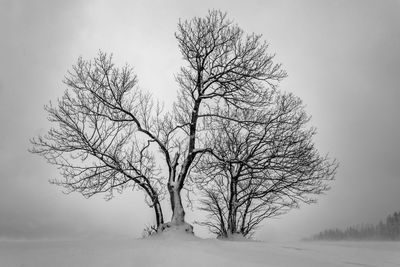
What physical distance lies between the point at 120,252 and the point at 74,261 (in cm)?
85

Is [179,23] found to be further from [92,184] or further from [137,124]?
[92,184]

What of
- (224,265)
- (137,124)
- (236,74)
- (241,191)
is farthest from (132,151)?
(224,265)

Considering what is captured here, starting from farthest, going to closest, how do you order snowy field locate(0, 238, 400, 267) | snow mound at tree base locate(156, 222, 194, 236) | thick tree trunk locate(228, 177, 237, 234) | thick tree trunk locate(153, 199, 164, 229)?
1. thick tree trunk locate(228, 177, 237, 234)
2. thick tree trunk locate(153, 199, 164, 229)
3. snow mound at tree base locate(156, 222, 194, 236)
4. snowy field locate(0, 238, 400, 267)

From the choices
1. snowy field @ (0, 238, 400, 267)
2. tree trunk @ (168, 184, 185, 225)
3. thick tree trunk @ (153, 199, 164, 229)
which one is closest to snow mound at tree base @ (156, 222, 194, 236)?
tree trunk @ (168, 184, 185, 225)

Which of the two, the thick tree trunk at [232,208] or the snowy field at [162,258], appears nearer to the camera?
the snowy field at [162,258]

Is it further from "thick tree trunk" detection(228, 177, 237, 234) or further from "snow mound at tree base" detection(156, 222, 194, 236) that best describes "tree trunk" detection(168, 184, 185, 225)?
"thick tree trunk" detection(228, 177, 237, 234)

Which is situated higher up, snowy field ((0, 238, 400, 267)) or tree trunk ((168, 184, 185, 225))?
tree trunk ((168, 184, 185, 225))

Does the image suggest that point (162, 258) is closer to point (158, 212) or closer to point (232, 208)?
point (158, 212)

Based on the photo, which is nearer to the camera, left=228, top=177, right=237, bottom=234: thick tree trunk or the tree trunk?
the tree trunk

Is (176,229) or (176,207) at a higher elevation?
(176,207)

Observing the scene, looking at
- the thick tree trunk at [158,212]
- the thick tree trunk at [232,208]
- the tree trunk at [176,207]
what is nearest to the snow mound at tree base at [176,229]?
the tree trunk at [176,207]

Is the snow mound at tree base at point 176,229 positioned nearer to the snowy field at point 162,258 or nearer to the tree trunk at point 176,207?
the tree trunk at point 176,207

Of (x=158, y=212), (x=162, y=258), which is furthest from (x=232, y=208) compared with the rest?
(x=162, y=258)

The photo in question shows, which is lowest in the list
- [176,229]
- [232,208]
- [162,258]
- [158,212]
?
[162,258]
